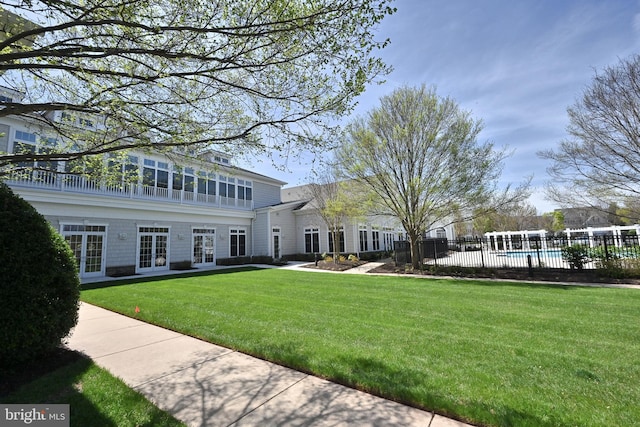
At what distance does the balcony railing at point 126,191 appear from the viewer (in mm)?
12784

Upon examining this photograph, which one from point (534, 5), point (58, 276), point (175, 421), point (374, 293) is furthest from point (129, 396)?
point (534, 5)

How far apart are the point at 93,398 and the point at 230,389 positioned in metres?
1.40

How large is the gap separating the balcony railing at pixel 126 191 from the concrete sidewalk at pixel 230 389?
699 cm

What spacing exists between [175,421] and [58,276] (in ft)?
8.91

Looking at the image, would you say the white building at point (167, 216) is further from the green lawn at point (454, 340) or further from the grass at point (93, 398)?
the grass at point (93, 398)

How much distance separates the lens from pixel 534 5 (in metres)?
6.63

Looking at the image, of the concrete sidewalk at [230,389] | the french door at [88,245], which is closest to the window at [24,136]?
the french door at [88,245]

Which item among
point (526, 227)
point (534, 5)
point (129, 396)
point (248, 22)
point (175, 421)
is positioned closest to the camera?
point (175, 421)

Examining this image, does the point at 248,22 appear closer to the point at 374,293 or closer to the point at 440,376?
the point at 440,376

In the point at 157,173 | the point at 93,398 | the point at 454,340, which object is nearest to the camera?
the point at 93,398

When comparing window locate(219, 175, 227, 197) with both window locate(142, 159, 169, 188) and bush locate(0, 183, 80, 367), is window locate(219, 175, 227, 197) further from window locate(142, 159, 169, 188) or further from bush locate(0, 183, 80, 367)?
bush locate(0, 183, 80, 367)

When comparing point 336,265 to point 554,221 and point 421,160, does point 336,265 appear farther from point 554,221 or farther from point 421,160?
point 554,221

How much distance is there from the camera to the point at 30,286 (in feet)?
11.4

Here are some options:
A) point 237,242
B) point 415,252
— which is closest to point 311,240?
point 237,242
